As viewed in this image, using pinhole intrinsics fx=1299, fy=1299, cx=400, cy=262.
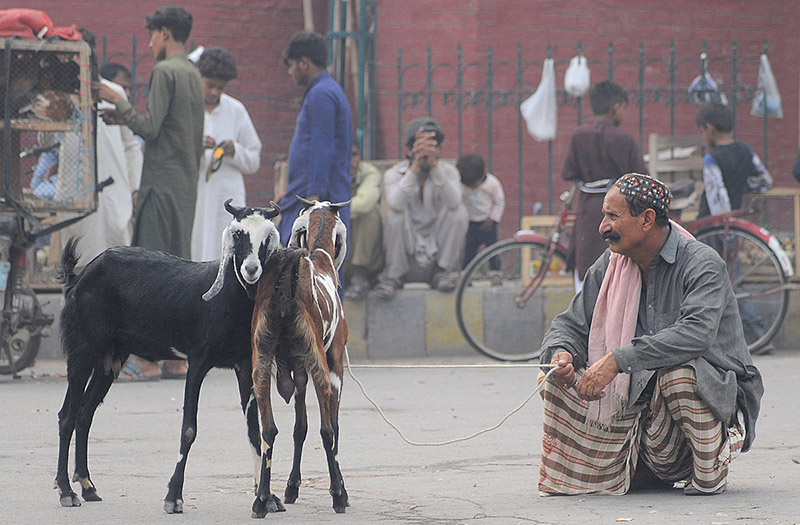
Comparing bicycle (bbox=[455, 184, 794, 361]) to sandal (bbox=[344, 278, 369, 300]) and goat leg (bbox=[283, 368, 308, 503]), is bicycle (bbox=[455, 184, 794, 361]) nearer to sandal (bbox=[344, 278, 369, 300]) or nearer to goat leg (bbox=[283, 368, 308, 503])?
sandal (bbox=[344, 278, 369, 300])

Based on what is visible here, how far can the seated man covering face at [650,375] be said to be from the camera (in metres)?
4.80

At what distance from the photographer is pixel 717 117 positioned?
10219 mm

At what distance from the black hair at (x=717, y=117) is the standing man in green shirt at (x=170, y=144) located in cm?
410

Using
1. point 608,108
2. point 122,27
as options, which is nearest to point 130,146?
point 608,108

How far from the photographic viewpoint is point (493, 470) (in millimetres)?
5734

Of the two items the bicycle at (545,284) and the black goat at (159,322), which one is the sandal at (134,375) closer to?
the bicycle at (545,284)

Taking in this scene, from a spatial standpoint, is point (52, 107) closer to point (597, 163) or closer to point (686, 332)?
point (597, 163)

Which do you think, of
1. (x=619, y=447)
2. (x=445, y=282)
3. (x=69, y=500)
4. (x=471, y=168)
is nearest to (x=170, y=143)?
(x=445, y=282)

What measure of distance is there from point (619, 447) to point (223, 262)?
1.66 m

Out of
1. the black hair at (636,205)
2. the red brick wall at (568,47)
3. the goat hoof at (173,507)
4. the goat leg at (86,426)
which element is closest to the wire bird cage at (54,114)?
the goat leg at (86,426)

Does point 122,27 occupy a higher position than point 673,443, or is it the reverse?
point 122,27

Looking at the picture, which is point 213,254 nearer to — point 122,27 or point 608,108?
point 608,108

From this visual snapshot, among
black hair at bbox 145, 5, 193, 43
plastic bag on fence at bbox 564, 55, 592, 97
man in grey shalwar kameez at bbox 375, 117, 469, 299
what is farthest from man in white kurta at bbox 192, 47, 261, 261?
plastic bag on fence at bbox 564, 55, 592, 97

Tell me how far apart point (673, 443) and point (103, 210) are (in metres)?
5.53
